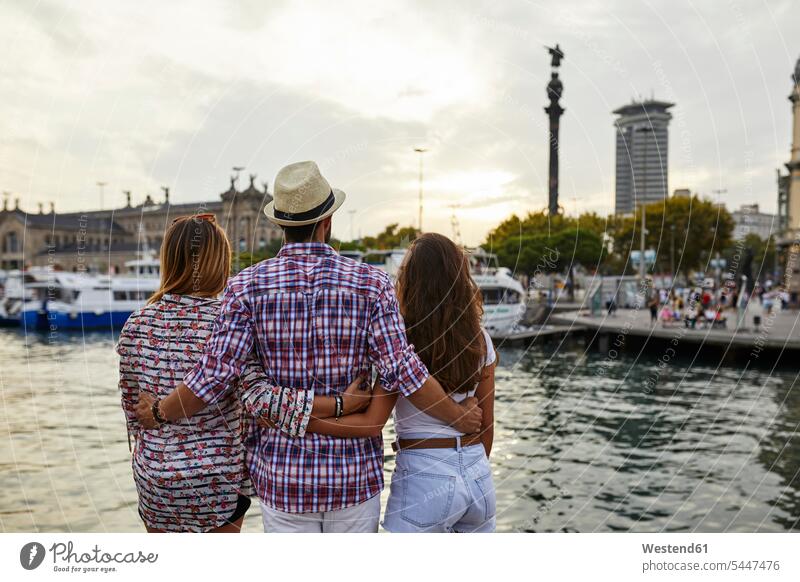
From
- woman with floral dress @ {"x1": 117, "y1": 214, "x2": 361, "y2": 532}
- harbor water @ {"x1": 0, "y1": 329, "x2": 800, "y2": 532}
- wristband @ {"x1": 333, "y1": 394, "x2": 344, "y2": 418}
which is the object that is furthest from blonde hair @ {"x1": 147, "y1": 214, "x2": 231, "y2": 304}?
harbor water @ {"x1": 0, "y1": 329, "x2": 800, "y2": 532}

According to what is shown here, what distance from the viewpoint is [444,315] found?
2869 millimetres

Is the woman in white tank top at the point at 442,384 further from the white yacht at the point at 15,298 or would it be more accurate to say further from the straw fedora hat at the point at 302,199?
the white yacht at the point at 15,298

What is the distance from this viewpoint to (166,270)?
9.55 ft

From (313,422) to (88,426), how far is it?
14.3 m

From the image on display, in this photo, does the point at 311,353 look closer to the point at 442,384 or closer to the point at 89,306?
the point at 442,384

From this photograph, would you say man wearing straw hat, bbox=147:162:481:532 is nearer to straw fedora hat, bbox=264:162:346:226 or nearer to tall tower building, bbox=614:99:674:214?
straw fedora hat, bbox=264:162:346:226

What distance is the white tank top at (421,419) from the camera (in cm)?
285

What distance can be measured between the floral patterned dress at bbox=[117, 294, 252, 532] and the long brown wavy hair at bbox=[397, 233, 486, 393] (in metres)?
0.73

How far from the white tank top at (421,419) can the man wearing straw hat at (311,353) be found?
0.22 feet

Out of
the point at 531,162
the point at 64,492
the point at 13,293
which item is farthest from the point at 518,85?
the point at 13,293

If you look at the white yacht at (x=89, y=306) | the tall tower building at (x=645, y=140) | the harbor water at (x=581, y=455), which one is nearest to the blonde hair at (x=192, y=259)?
the tall tower building at (x=645, y=140)

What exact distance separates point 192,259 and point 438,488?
4.11ft

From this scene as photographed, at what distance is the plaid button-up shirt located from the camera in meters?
2.62
